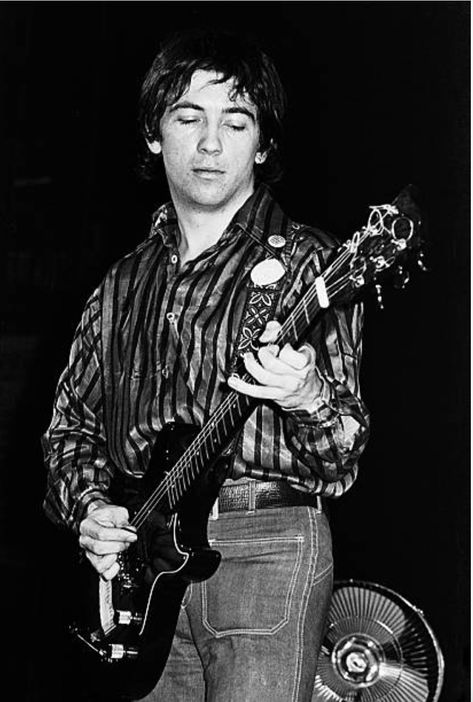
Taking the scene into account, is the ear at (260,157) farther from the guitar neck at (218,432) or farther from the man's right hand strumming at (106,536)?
the man's right hand strumming at (106,536)

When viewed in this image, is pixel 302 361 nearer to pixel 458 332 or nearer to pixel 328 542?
pixel 328 542

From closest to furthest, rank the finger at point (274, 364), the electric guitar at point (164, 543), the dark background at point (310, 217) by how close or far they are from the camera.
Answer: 1. the finger at point (274, 364)
2. the electric guitar at point (164, 543)
3. the dark background at point (310, 217)

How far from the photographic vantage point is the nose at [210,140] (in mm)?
2121

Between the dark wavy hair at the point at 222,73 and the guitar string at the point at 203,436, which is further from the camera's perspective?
the dark wavy hair at the point at 222,73

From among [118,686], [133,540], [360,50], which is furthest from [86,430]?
[360,50]

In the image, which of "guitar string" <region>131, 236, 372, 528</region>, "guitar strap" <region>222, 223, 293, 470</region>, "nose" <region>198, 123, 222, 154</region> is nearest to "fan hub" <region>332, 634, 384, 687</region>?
"guitar string" <region>131, 236, 372, 528</region>

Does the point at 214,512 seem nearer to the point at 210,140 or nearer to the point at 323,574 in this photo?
the point at 323,574

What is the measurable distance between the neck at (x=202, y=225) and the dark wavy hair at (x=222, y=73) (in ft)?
0.47

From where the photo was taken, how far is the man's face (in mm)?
2135

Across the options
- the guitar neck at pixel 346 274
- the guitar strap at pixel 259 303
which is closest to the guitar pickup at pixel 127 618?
the guitar neck at pixel 346 274

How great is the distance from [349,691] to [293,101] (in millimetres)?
1665

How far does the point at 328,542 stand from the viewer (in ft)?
6.32

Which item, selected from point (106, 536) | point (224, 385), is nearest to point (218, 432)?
point (224, 385)

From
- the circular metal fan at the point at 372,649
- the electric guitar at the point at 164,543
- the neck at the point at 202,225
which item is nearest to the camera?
the electric guitar at the point at 164,543
